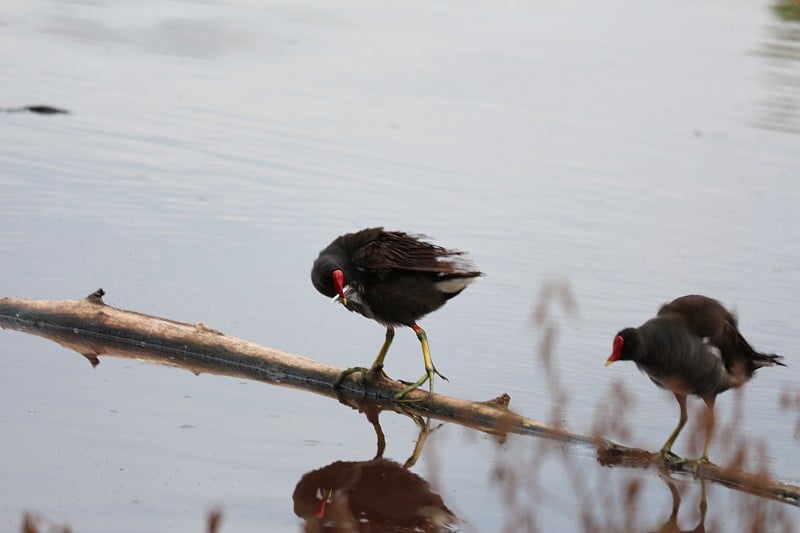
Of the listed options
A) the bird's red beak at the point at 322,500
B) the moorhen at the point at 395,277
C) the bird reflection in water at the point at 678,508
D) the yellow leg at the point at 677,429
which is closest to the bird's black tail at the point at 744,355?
the yellow leg at the point at 677,429

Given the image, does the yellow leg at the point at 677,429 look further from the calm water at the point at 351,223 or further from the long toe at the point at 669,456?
the calm water at the point at 351,223

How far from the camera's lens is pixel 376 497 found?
226 inches

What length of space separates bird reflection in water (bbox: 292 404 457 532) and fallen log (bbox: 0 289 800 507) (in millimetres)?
514

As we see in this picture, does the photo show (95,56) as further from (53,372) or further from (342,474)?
(342,474)

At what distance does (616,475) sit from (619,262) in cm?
409

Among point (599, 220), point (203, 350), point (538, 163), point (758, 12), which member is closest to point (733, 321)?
point (203, 350)

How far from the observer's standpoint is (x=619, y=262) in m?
10.2

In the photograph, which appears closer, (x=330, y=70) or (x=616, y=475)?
(x=616, y=475)

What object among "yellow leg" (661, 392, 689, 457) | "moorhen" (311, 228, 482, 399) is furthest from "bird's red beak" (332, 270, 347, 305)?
"yellow leg" (661, 392, 689, 457)

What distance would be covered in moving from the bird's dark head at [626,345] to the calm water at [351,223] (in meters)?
0.47

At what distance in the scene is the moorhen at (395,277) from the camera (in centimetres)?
680

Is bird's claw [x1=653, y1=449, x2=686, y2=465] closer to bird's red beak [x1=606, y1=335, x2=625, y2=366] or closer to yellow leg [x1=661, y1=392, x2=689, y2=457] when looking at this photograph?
yellow leg [x1=661, y1=392, x2=689, y2=457]

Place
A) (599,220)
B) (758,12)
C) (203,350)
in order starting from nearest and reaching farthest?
1. (203,350)
2. (599,220)
3. (758,12)

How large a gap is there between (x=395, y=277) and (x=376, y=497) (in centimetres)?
139
